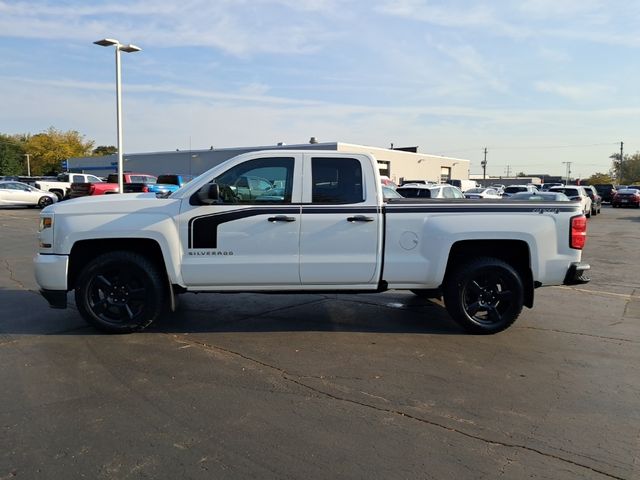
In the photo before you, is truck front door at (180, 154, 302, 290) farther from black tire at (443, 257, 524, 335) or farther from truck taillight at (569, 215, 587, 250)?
truck taillight at (569, 215, 587, 250)

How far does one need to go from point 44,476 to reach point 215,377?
171 cm

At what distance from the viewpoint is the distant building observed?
58.5 meters

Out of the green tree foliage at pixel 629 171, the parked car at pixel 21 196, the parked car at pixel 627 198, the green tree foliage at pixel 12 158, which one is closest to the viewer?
the parked car at pixel 21 196

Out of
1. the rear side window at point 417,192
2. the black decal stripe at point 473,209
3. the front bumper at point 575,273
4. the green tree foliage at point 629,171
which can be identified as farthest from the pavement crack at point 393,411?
the green tree foliage at point 629,171

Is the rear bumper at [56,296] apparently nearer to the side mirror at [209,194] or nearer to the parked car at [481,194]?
the side mirror at [209,194]

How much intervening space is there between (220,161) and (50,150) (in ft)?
150

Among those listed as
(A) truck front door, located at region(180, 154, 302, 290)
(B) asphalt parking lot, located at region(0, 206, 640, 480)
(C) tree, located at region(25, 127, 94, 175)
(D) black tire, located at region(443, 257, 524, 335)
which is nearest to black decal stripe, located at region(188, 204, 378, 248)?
(A) truck front door, located at region(180, 154, 302, 290)

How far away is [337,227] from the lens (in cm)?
575

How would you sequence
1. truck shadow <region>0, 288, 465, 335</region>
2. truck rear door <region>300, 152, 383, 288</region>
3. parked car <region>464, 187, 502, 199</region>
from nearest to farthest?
truck rear door <region>300, 152, 383, 288</region>
truck shadow <region>0, 288, 465, 335</region>
parked car <region>464, 187, 502, 199</region>

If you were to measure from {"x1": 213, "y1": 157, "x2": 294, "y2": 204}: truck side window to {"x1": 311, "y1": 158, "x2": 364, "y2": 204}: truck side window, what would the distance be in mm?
281

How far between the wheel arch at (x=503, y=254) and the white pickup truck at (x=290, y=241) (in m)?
0.05

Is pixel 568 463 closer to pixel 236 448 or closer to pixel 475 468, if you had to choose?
pixel 475 468

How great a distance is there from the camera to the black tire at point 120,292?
5703mm

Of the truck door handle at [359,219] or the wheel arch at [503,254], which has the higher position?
the truck door handle at [359,219]
